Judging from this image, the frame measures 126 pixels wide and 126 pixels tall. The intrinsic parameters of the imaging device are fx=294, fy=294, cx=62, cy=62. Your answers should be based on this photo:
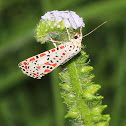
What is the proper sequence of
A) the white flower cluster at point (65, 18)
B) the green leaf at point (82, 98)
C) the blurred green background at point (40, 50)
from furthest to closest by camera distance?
the blurred green background at point (40, 50)
the white flower cluster at point (65, 18)
the green leaf at point (82, 98)

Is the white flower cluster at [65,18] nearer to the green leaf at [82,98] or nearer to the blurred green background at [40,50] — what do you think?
the green leaf at [82,98]

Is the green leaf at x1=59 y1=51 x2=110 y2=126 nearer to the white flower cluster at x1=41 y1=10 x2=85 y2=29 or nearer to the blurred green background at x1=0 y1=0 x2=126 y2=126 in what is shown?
the white flower cluster at x1=41 y1=10 x2=85 y2=29

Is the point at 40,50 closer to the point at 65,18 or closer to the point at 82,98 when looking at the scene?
the point at 65,18

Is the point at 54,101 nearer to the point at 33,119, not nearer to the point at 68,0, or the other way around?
the point at 33,119

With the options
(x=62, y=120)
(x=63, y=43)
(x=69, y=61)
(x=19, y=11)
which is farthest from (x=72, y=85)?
(x=19, y=11)

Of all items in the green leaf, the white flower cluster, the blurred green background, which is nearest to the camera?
the green leaf

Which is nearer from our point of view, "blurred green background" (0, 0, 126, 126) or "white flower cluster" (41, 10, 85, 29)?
"white flower cluster" (41, 10, 85, 29)

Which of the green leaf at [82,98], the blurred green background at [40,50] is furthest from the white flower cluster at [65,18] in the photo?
the blurred green background at [40,50]

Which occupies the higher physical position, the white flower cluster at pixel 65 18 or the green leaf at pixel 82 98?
the white flower cluster at pixel 65 18

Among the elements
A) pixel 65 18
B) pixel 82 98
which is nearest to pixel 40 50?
pixel 65 18

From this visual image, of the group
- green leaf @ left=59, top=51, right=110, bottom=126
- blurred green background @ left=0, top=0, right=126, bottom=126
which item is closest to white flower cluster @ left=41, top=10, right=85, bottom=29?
green leaf @ left=59, top=51, right=110, bottom=126
